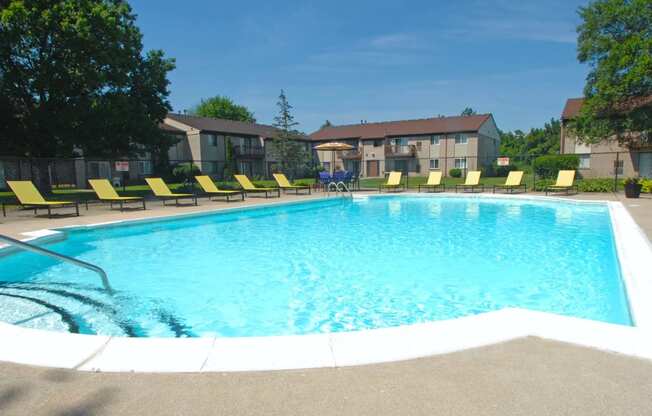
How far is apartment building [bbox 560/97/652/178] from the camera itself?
2680cm

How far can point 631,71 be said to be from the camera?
20625mm

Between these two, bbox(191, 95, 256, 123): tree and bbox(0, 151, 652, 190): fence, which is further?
bbox(191, 95, 256, 123): tree

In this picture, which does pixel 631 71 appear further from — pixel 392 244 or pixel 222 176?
pixel 222 176

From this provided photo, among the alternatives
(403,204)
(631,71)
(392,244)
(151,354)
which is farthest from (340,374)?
(631,71)

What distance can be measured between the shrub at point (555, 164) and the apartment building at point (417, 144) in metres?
10.1

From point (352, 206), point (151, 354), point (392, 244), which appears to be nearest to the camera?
point (151, 354)

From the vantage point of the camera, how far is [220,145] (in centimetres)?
3834

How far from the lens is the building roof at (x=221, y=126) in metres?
37.1

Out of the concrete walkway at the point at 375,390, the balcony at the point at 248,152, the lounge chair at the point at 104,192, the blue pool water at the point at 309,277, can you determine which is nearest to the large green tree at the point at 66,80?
the lounge chair at the point at 104,192

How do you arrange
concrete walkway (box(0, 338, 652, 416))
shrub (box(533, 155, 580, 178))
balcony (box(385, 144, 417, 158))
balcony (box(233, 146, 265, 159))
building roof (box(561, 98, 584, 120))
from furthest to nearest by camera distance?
1. balcony (box(385, 144, 417, 158))
2. balcony (box(233, 146, 265, 159))
3. building roof (box(561, 98, 584, 120))
4. shrub (box(533, 155, 580, 178))
5. concrete walkway (box(0, 338, 652, 416))

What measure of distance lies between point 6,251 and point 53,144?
47.0ft

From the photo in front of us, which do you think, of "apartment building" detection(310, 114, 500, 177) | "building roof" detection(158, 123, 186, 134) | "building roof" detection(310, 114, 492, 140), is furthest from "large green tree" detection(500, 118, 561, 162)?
"building roof" detection(158, 123, 186, 134)

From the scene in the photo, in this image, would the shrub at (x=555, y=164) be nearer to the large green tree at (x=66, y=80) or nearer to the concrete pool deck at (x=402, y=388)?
the large green tree at (x=66, y=80)

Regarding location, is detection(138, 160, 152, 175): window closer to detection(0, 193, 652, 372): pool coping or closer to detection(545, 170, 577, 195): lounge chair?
detection(545, 170, 577, 195): lounge chair
